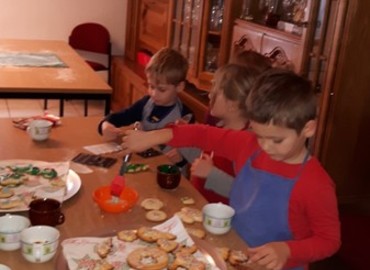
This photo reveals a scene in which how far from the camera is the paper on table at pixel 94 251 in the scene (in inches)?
44.8

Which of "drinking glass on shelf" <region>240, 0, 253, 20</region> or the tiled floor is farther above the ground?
"drinking glass on shelf" <region>240, 0, 253, 20</region>

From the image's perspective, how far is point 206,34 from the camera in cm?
383

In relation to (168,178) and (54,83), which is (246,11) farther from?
(168,178)

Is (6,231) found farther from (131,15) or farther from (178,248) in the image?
(131,15)

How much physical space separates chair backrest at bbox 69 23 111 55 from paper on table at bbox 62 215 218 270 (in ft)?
13.5

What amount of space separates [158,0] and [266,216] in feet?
12.3

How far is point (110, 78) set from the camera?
5262mm

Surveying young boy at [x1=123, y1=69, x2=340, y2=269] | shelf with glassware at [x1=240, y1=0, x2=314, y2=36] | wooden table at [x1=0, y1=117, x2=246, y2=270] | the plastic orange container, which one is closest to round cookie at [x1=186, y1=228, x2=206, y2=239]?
wooden table at [x1=0, y1=117, x2=246, y2=270]

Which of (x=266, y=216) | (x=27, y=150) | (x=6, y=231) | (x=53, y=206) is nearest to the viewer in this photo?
(x=6, y=231)

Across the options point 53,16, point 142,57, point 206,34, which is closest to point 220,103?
point 206,34

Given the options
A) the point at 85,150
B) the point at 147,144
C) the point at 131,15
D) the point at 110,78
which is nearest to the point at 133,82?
the point at 110,78

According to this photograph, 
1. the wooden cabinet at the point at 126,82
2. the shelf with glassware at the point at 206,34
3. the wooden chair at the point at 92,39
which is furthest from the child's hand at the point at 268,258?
the wooden chair at the point at 92,39

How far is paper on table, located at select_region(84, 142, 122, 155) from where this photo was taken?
188 cm

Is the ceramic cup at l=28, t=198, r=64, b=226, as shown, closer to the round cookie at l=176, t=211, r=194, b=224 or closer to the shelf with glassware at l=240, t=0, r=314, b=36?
the round cookie at l=176, t=211, r=194, b=224
